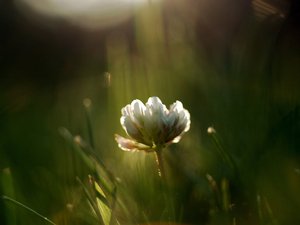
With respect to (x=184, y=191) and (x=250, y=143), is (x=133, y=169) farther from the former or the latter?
(x=250, y=143)

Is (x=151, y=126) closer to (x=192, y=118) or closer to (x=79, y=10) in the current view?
(x=192, y=118)

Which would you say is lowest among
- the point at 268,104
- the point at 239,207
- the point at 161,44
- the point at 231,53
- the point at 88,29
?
the point at 239,207

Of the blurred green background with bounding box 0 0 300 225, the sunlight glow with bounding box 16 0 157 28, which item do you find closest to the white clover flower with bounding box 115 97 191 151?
the blurred green background with bounding box 0 0 300 225

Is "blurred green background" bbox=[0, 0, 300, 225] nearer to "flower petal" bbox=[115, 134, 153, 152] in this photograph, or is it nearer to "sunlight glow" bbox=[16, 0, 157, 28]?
"flower petal" bbox=[115, 134, 153, 152]

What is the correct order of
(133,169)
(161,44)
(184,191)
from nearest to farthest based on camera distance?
1. (184,191)
2. (133,169)
3. (161,44)

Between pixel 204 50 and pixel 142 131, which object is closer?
pixel 142 131

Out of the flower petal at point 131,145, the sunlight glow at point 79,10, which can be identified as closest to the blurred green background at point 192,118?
the flower petal at point 131,145

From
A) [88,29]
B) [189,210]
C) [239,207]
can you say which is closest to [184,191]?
[189,210]

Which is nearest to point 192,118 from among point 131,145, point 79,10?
point 131,145
